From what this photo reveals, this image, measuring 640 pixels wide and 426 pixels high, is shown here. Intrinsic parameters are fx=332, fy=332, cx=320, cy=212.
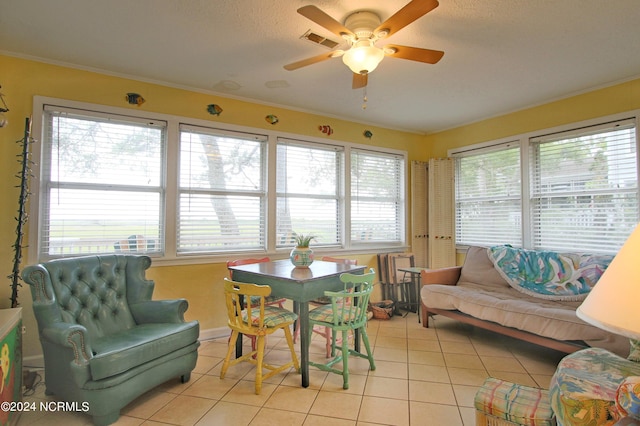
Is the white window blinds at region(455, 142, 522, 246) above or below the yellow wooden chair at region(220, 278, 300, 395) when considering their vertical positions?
above

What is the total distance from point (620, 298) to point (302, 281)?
5.88 feet

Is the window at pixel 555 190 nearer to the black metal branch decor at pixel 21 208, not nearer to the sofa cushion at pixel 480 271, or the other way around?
the sofa cushion at pixel 480 271

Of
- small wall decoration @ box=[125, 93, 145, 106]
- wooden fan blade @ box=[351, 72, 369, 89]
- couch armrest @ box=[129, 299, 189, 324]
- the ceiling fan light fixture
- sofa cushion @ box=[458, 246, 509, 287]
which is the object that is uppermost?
small wall decoration @ box=[125, 93, 145, 106]

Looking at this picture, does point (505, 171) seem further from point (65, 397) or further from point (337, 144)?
point (65, 397)

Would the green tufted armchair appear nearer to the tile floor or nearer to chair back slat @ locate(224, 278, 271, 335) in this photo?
the tile floor

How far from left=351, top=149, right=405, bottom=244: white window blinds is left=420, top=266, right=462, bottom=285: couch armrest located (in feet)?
3.36

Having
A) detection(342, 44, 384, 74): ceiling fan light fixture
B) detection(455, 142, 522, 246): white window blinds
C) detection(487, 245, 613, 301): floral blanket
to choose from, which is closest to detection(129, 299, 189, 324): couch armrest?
detection(342, 44, 384, 74): ceiling fan light fixture

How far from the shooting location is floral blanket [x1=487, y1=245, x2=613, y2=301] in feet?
10.0

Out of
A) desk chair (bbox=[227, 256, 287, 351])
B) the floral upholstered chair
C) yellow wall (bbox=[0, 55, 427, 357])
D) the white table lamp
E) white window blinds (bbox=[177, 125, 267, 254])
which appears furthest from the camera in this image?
white window blinds (bbox=[177, 125, 267, 254])

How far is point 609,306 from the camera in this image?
91 cm

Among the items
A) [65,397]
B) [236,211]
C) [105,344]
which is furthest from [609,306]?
[236,211]

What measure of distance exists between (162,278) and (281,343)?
135 cm

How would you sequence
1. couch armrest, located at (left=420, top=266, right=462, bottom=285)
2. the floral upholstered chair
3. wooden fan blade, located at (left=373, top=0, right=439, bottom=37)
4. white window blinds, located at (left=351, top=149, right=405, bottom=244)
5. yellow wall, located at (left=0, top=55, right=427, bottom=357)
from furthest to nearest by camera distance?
white window blinds, located at (left=351, top=149, right=405, bottom=244)
couch armrest, located at (left=420, top=266, right=462, bottom=285)
yellow wall, located at (left=0, top=55, right=427, bottom=357)
wooden fan blade, located at (left=373, top=0, right=439, bottom=37)
the floral upholstered chair

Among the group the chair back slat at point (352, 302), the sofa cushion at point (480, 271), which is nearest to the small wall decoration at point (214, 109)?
the chair back slat at point (352, 302)
